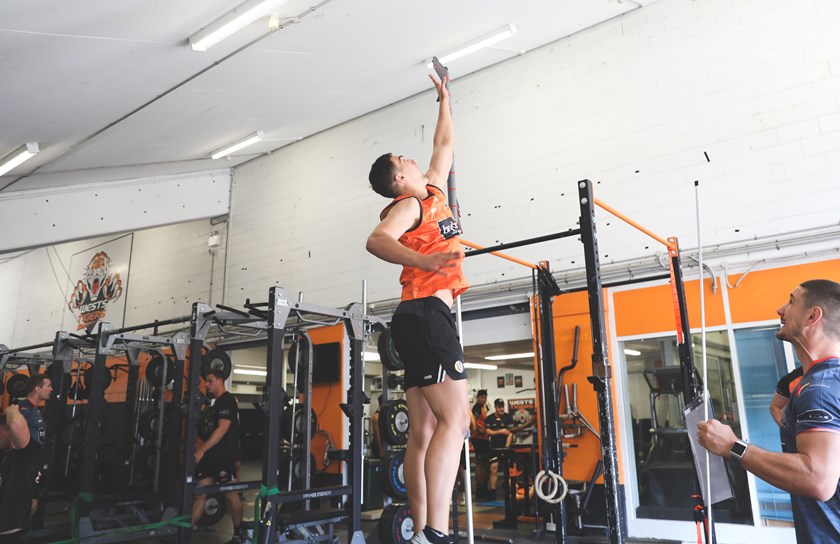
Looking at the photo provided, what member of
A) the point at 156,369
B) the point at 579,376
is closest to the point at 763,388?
the point at 579,376

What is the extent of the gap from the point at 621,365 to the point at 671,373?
1.41 feet

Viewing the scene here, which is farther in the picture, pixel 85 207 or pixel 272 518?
pixel 85 207

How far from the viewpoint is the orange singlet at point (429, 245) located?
193 cm

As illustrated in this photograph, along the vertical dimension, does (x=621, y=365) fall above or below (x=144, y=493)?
above

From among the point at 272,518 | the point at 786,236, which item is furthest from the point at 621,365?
the point at 272,518

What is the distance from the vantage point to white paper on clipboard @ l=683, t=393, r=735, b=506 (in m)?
1.96

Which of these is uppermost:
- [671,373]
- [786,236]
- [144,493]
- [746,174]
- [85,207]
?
[85,207]

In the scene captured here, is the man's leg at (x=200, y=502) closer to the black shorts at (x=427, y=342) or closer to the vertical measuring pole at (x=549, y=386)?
the vertical measuring pole at (x=549, y=386)

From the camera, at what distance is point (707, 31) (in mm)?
5156

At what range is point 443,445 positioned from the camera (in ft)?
5.64

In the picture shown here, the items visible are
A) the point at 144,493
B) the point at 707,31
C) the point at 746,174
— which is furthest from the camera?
the point at 144,493

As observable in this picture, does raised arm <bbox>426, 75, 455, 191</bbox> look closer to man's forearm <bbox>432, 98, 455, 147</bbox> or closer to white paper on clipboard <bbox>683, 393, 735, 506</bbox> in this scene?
man's forearm <bbox>432, 98, 455, 147</bbox>

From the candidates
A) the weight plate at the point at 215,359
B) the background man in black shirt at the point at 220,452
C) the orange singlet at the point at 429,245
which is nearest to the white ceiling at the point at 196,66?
the weight plate at the point at 215,359

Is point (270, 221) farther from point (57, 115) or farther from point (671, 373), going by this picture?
point (671, 373)
